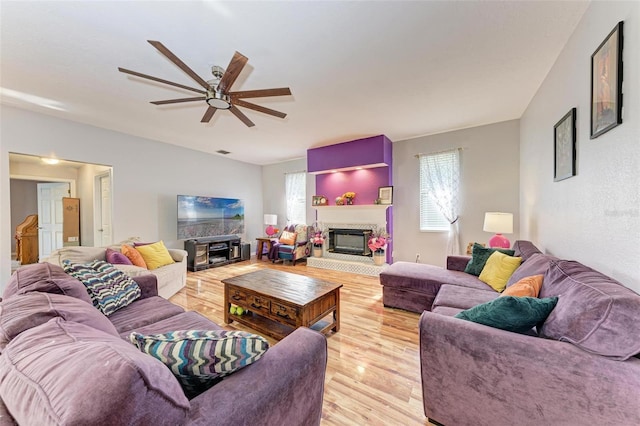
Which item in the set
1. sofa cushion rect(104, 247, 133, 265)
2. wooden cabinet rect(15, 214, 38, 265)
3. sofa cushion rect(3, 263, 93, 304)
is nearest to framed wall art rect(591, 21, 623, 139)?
sofa cushion rect(3, 263, 93, 304)

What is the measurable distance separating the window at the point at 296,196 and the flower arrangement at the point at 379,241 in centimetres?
218

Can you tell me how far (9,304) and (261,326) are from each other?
5.93 feet

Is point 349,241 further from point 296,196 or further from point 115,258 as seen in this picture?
point 115,258

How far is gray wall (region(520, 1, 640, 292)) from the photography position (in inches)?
49.9

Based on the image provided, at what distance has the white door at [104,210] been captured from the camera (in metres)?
4.29

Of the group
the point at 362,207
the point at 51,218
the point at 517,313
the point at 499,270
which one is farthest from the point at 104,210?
the point at 499,270

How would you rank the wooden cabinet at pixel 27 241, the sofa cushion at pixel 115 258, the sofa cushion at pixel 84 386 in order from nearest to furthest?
the sofa cushion at pixel 84 386, the sofa cushion at pixel 115 258, the wooden cabinet at pixel 27 241

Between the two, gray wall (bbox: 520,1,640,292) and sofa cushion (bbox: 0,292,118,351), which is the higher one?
gray wall (bbox: 520,1,640,292)

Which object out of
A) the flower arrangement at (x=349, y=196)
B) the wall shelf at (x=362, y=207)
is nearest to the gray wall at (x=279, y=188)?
the wall shelf at (x=362, y=207)

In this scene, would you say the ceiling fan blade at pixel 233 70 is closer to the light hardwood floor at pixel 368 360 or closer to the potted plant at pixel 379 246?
the light hardwood floor at pixel 368 360

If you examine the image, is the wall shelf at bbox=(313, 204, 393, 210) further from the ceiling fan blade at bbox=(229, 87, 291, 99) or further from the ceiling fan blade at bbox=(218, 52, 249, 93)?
the ceiling fan blade at bbox=(218, 52, 249, 93)

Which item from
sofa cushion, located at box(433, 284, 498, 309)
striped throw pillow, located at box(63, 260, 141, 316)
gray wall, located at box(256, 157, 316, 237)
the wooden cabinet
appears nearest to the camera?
striped throw pillow, located at box(63, 260, 141, 316)

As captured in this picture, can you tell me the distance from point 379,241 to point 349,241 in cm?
82

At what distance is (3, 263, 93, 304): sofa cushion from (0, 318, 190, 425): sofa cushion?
2.84 ft
